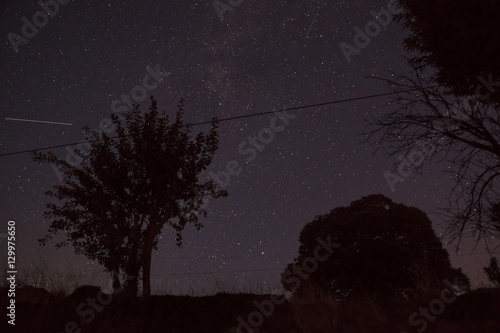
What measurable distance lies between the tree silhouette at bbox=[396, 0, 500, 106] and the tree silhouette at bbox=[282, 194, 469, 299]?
13845 millimetres

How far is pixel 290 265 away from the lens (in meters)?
25.4

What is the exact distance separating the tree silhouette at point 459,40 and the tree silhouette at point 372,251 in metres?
13.8

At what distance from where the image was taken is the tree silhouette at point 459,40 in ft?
23.9

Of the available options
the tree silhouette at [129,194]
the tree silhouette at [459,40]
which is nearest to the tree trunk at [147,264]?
the tree silhouette at [129,194]

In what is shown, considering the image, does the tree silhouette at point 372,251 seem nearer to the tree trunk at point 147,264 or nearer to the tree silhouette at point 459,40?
the tree trunk at point 147,264

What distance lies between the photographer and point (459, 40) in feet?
25.7

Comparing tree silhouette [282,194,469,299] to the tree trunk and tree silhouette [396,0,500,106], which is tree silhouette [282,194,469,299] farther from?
tree silhouette [396,0,500,106]

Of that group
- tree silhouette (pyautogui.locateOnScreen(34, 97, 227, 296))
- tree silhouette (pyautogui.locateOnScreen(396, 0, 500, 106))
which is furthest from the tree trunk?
tree silhouette (pyautogui.locateOnScreen(396, 0, 500, 106))

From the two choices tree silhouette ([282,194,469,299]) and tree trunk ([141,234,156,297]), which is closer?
tree trunk ([141,234,156,297])

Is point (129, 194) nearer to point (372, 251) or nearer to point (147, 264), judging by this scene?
point (147, 264)

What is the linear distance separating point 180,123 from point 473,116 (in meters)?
13.3

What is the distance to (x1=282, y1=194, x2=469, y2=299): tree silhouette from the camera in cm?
2122

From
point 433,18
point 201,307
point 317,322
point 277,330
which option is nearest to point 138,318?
point 201,307

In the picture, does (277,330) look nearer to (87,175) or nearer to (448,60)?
(448,60)
